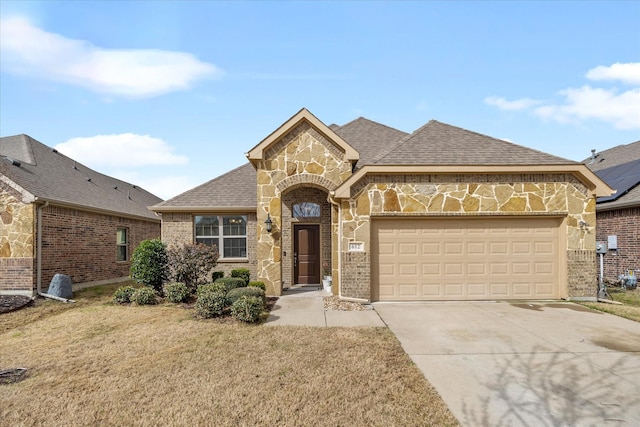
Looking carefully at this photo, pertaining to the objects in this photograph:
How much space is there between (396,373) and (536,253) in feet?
25.9

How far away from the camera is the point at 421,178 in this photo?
422 inches

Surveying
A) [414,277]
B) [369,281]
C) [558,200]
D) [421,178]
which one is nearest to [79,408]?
[369,281]

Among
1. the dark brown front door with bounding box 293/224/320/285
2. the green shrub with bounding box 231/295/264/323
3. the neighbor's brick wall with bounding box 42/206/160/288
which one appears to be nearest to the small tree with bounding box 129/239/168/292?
Answer: the neighbor's brick wall with bounding box 42/206/160/288

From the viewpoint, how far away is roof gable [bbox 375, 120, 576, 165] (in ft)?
35.2

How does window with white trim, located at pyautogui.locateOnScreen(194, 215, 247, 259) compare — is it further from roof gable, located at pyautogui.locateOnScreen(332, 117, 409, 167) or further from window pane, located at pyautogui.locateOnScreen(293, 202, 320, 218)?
roof gable, located at pyautogui.locateOnScreen(332, 117, 409, 167)

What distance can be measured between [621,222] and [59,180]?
23.0 meters

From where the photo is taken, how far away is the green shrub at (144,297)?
10.8 m

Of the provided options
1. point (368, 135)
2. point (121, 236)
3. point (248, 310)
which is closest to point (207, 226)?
point (121, 236)

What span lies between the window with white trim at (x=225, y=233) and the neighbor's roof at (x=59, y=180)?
4823mm

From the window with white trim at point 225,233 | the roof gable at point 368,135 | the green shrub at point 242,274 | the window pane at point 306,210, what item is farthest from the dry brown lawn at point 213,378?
the roof gable at point 368,135

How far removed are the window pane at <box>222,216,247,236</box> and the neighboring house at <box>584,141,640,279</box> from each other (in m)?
14.6

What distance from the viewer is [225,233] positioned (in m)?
14.2

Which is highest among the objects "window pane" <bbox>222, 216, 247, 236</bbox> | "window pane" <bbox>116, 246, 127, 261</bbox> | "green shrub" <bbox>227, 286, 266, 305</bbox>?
"window pane" <bbox>222, 216, 247, 236</bbox>

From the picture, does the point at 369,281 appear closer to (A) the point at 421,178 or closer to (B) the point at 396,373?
(A) the point at 421,178
